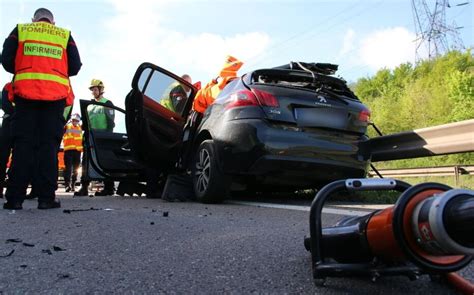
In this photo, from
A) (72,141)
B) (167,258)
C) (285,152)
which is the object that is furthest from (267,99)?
(72,141)

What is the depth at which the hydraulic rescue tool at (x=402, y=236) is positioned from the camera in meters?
1.21

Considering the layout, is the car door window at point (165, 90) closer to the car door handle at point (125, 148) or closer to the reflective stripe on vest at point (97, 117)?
the car door handle at point (125, 148)

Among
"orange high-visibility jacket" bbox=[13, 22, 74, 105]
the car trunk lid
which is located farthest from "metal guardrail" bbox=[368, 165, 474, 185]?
"orange high-visibility jacket" bbox=[13, 22, 74, 105]

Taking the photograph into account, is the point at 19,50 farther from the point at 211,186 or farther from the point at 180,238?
the point at 180,238

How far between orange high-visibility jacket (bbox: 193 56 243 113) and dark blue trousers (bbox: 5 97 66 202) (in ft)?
6.46

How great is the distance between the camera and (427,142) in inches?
225

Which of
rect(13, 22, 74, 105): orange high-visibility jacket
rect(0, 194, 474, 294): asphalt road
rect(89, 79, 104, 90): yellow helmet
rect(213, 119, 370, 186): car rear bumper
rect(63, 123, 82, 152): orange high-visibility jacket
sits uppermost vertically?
rect(89, 79, 104, 90): yellow helmet

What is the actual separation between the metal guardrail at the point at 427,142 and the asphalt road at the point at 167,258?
234 cm

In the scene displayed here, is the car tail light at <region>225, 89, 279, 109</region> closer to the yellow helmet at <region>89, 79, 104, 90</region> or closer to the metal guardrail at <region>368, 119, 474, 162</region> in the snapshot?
the metal guardrail at <region>368, 119, 474, 162</region>

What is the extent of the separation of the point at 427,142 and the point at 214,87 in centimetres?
271

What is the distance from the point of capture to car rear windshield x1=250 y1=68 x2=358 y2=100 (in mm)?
5523

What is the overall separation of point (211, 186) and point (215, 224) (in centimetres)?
189

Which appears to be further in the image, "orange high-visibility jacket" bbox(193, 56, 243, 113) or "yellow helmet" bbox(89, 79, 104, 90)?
"yellow helmet" bbox(89, 79, 104, 90)

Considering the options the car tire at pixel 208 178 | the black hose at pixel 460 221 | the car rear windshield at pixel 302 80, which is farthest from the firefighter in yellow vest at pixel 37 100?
the black hose at pixel 460 221
